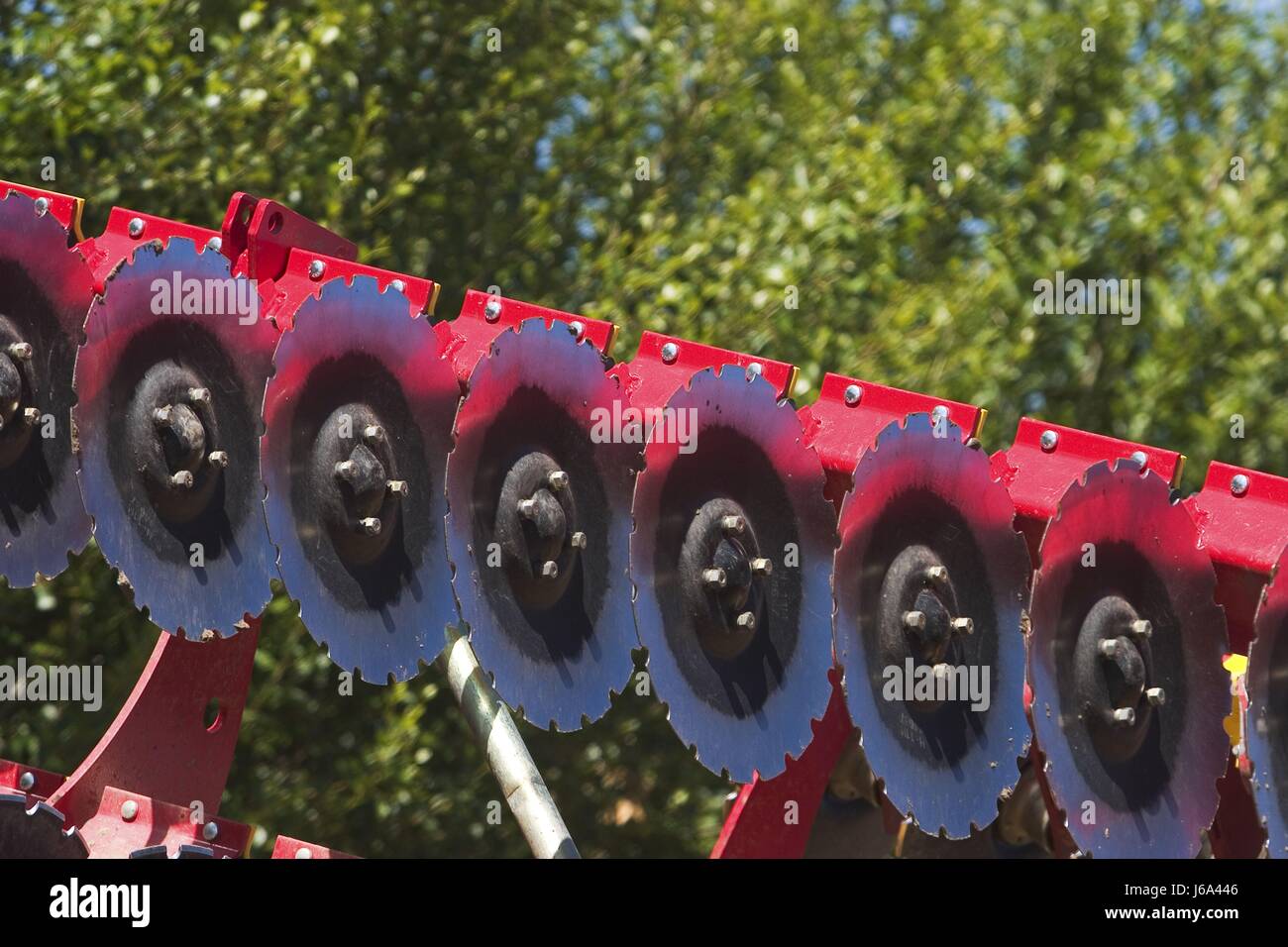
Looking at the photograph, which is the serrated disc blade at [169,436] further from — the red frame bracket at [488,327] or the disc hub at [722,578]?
the disc hub at [722,578]

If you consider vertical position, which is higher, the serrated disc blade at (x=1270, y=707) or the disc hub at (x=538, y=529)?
the disc hub at (x=538, y=529)

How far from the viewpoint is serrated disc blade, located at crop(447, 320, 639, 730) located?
18.8ft

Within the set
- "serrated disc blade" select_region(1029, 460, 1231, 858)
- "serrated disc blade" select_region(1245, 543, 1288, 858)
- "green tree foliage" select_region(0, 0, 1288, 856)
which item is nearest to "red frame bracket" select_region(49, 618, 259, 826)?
"serrated disc blade" select_region(1029, 460, 1231, 858)

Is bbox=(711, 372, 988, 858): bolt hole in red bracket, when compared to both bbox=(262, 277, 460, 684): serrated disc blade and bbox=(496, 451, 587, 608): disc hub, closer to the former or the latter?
bbox=(496, 451, 587, 608): disc hub

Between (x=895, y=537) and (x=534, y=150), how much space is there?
27.4 feet

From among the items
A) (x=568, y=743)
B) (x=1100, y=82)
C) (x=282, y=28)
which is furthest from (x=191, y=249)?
(x=1100, y=82)

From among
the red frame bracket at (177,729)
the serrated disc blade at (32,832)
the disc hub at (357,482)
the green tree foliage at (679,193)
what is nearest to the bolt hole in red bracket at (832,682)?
the disc hub at (357,482)

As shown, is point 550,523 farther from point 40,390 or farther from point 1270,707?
point 1270,707

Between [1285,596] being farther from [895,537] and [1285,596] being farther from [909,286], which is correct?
[909,286]

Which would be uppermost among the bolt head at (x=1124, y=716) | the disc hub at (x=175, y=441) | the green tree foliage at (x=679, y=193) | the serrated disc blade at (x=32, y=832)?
the green tree foliage at (x=679, y=193)

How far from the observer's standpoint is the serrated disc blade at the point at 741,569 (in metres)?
5.82

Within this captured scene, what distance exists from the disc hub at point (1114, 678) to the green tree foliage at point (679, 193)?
→ 6331 mm

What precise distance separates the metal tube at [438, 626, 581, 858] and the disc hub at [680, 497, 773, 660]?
705mm

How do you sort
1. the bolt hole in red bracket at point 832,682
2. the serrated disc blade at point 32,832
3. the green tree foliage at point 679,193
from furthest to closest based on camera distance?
the green tree foliage at point 679,193, the bolt hole in red bracket at point 832,682, the serrated disc blade at point 32,832
